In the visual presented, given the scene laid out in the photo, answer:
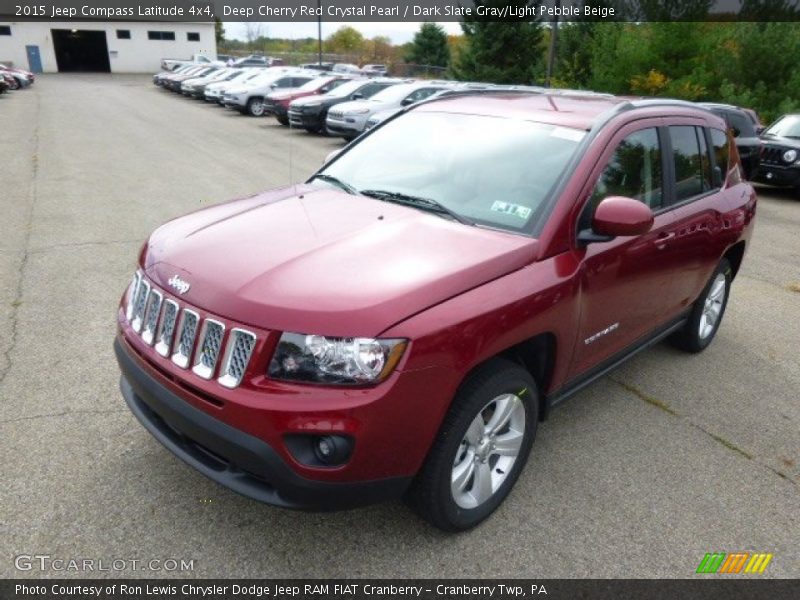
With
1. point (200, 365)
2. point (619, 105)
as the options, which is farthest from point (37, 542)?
point (619, 105)

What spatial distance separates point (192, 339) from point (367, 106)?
14.5 m

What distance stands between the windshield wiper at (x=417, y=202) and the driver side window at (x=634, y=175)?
2.02ft

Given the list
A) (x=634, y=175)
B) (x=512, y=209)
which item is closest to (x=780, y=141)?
(x=634, y=175)

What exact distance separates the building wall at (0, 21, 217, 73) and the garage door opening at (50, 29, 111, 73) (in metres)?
0.77

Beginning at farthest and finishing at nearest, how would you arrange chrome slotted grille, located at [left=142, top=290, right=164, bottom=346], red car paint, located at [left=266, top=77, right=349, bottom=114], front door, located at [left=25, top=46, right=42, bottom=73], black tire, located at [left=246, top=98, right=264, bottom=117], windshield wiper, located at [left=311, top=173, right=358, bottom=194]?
front door, located at [left=25, top=46, right=42, bottom=73] < black tire, located at [left=246, top=98, right=264, bottom=117] < red car paint, located at [left=266, top=77, right=349, bottom=114] < windshield wiper, located at [left=311, top=173, right=358, bottom=194] < chrome slotted grille, located at [left=142, top=290, right=164, bottom=346]

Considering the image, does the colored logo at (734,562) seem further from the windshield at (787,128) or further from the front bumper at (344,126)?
the front bumper at (344,126)

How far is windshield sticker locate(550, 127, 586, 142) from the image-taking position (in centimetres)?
328

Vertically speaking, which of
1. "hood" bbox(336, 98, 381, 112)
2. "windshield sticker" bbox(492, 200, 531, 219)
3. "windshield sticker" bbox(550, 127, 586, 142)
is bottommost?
"hood" bbox(336, 98, 381, 112)

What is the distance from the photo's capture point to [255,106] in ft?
74.6

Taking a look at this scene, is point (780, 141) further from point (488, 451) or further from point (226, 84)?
point (226, 84)

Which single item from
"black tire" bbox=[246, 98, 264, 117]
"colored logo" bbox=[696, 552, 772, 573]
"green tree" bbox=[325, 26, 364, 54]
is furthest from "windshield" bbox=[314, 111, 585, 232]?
"green tree" bbox=[325, 26, 364, 54]

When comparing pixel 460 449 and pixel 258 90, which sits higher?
pixel 460 449

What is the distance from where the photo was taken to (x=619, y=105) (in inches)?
142

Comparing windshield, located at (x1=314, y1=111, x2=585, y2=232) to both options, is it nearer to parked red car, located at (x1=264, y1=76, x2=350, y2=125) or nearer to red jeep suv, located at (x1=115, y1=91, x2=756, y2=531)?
red jeep suv, located at (x1=115, y1=91, x2=756, y2=531)
